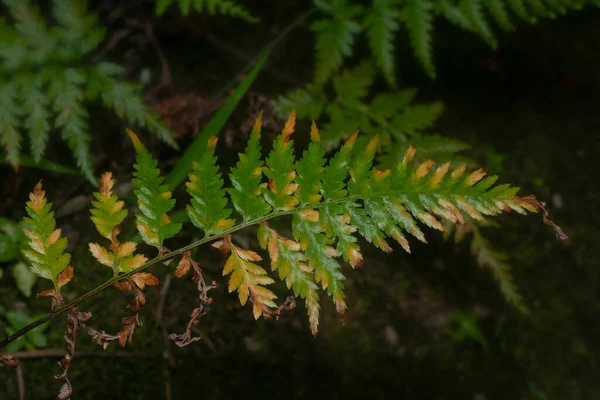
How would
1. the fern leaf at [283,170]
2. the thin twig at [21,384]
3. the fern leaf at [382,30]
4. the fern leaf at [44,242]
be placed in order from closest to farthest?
the fern leaf at [44,242] < the fern leaf at [283,170] < the thin twig at [21,384] < the fern leaf at [382,30]

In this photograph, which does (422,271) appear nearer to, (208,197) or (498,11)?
(498,11)

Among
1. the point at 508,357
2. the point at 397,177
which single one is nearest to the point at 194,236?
the point at 397,177

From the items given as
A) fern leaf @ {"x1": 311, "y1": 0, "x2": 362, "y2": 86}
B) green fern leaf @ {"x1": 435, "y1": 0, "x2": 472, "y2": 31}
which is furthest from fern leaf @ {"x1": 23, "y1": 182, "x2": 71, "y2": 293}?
green fern leaf @ {"x1": 435, "y1": 0, "x2": 472, "y2": 31}

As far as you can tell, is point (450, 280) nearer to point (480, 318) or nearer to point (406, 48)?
point (480, 318)

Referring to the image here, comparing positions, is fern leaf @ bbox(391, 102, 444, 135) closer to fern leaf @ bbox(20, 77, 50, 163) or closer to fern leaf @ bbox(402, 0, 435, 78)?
fern leaf @ bbox(402, 0, 435, 78)

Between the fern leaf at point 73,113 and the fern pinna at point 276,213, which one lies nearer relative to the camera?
the fern pinna at point 276,213

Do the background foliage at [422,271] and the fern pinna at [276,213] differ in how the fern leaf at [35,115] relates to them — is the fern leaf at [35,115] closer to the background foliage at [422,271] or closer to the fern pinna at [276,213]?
the background foliage at [422,271]

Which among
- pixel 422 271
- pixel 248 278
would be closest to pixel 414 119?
pixel 422 271

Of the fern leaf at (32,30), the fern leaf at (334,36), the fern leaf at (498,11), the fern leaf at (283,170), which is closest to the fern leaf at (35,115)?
the fern leaf at (32,30)
